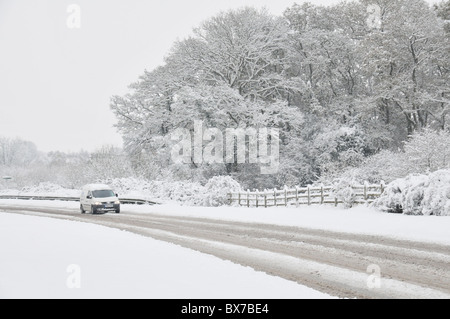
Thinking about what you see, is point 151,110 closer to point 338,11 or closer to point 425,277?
point 338,11

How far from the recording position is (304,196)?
90.7ft

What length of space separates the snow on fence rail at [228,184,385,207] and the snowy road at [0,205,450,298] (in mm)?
7176

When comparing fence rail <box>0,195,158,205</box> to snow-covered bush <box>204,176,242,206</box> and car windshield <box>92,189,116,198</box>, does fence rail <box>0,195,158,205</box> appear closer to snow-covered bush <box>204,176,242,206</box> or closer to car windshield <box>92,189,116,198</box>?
snow-covered bush <box>204,176,242,206</box>

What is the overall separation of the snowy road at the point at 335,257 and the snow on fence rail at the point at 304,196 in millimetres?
7176

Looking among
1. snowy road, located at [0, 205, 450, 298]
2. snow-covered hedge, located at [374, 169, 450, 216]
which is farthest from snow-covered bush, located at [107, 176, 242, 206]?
snowy road, located at [0, 205, 450, 298]

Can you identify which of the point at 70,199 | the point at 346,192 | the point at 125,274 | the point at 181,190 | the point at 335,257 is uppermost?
the point at 346,192

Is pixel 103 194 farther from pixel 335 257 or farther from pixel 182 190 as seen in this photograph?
pixel 335 257

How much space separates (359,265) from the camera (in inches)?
398

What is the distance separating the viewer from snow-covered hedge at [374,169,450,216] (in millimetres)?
18359

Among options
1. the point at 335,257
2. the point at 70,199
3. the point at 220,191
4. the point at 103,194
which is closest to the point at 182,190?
the point at 220,191

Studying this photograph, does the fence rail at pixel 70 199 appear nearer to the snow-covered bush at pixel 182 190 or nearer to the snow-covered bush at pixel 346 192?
the snow-covered bush at pixel 182 190

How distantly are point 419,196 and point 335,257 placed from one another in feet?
32.9

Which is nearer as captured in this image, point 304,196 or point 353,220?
point 353,220

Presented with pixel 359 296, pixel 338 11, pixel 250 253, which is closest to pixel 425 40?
pixel 338 11
